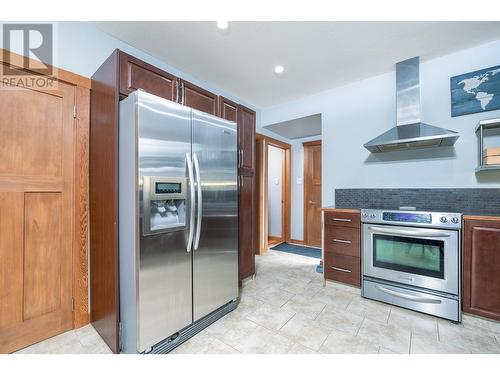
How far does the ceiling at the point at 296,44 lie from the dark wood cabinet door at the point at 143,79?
Result: 1.62ft

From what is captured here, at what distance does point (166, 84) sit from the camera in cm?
182

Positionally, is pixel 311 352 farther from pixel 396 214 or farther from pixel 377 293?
pixel 396 214

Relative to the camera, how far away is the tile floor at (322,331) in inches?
61.3

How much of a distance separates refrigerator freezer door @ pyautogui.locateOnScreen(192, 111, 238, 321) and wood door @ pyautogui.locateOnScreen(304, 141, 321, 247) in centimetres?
267

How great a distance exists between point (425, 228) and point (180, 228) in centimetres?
217

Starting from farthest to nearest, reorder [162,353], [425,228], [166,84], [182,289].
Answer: [425,228] → [166,84] → [182,289] → [162,353]

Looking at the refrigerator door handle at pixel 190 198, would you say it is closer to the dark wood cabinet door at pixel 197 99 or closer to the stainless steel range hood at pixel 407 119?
the dark wood cabinet door at pixel 197 99

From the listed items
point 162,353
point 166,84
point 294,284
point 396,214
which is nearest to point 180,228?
point 162,353

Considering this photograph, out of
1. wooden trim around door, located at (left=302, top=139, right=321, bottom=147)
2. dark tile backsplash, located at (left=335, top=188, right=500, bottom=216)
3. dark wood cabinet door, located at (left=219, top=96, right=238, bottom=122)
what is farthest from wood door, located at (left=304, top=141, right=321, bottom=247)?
dark wood cabinet door, located at (left=219, top=96, right=238, bottom=122)

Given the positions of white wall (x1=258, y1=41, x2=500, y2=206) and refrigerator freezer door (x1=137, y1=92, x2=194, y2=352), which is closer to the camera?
refrigerator freezer door (x1=137, y1=92, x2=194, y2=352)

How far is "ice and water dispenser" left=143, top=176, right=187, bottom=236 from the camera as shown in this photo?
1379mm

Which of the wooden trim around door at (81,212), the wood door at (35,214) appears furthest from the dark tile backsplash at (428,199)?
the wood door at (35,214)

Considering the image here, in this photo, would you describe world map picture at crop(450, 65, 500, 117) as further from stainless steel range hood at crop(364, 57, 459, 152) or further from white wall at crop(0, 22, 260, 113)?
white wall at crop(0, 22, 260, 113)

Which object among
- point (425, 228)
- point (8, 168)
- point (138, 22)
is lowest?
point (425, 228)
